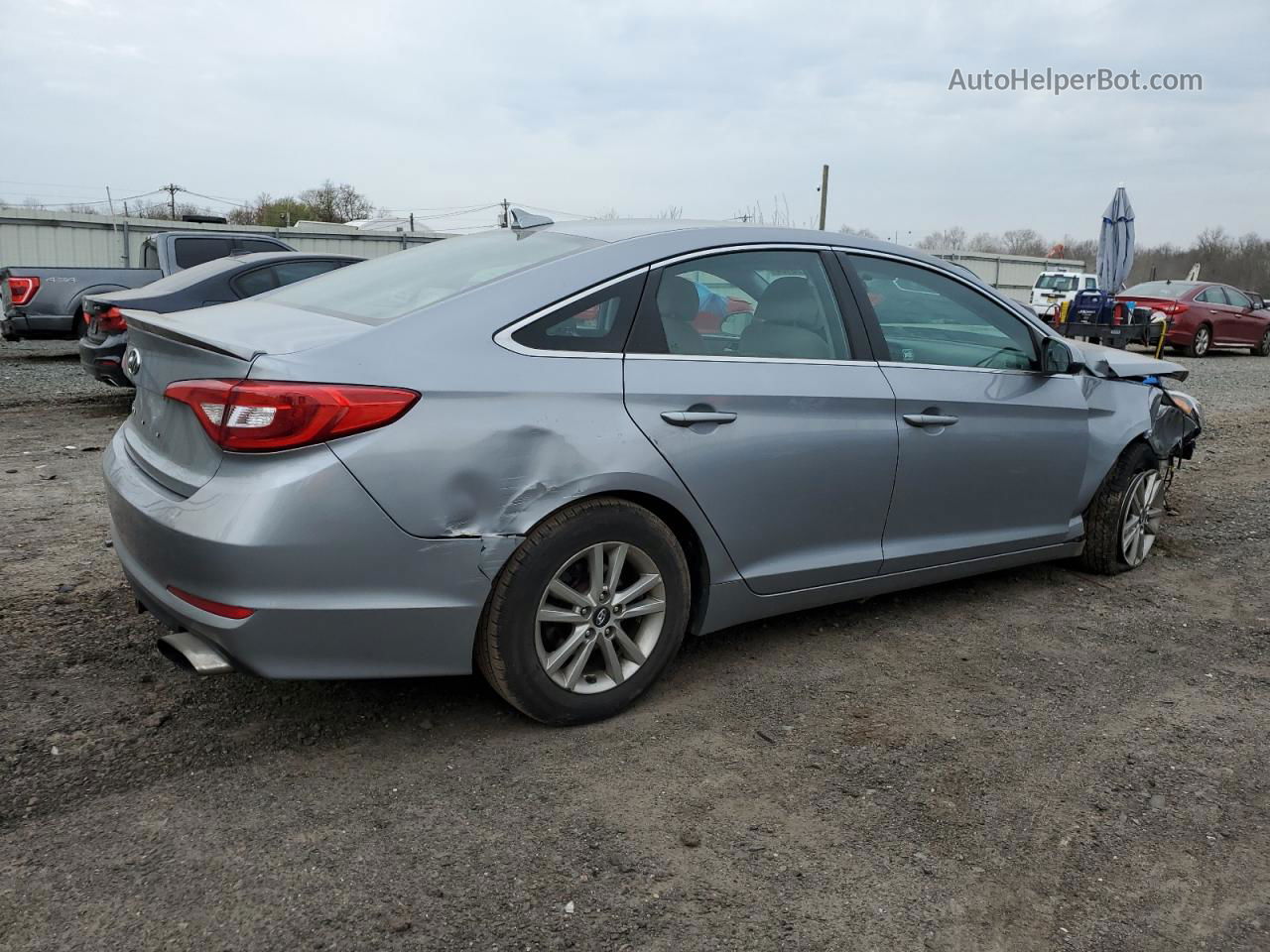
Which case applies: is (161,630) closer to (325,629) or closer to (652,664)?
(325,629)

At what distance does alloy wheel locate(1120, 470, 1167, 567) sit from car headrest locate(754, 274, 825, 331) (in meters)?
2.03

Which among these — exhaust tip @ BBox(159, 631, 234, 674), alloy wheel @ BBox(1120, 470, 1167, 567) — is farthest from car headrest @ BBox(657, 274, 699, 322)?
alloy wheel @ BBox(1120, 470, 1167, 567)

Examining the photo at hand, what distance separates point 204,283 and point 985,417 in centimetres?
613

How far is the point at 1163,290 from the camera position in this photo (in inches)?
781

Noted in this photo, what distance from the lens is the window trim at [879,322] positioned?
12.3ft

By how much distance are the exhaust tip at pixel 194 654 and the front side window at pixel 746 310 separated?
4.82 ft

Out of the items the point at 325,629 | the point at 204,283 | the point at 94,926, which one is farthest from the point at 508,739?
the point at 204,283

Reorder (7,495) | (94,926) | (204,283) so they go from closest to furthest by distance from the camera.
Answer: (94,926) < (7,495) < (204,283)

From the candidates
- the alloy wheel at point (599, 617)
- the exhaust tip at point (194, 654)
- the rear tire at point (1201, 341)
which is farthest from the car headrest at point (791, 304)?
the rear tire at point (1201, 341)

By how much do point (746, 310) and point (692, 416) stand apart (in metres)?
0.54

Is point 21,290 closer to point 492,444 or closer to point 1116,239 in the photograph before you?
point 492,444

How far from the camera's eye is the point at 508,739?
3.02m

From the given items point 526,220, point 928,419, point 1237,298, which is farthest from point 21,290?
point 1237,298

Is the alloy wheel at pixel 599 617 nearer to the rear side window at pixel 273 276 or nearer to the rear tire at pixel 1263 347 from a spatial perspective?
the rear side window at pixel 273 276
